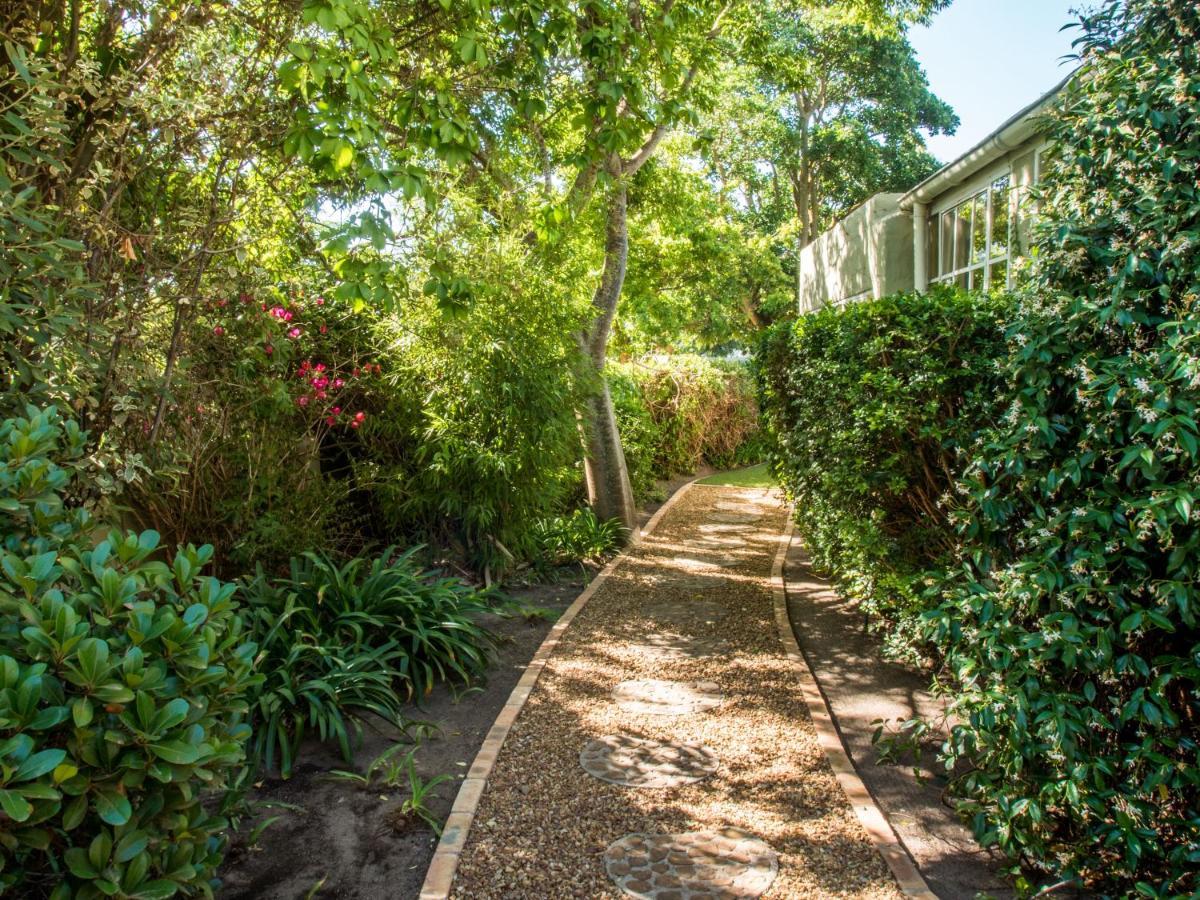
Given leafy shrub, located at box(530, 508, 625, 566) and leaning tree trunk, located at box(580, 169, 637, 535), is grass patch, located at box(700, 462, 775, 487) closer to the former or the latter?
leaning tree trunk, located at box(580, 169, 637, 535)

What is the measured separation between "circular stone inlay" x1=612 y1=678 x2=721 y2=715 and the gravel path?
2cm

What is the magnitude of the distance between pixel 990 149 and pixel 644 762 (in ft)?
20.7

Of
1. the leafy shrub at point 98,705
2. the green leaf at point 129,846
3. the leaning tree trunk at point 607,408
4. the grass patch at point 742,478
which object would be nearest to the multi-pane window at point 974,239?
the leaning tree trunk at point 607,408

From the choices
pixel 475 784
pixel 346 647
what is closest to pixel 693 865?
pixel 475 784

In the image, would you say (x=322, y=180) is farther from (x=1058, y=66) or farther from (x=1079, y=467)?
(x=1079, y=467)

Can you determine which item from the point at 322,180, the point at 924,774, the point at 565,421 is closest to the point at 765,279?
the point at 565,421

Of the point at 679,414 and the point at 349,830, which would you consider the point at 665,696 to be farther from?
the point at 679,414

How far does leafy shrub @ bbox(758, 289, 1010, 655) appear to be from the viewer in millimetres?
4766

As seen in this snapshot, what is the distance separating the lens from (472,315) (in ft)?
24.5

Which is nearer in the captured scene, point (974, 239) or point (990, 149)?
point (990, 149)

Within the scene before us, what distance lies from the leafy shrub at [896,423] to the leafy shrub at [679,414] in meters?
6.95

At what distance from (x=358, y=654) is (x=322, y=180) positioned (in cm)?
355

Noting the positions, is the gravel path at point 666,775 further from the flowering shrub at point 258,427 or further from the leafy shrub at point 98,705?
the flowering shrub at point 258,427

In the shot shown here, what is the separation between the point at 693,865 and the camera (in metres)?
3.74
